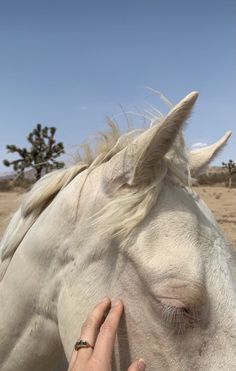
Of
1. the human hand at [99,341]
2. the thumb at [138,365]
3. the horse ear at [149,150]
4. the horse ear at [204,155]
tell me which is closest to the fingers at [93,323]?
the human hand at [99,341]

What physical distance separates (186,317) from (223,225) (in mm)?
13893

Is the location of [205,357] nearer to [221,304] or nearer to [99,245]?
[221,304]

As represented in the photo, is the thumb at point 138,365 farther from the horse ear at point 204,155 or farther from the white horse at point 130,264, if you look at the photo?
the horse ear at point 204,155

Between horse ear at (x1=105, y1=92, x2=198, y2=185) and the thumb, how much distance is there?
2.11 feet

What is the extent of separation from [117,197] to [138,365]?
62 cm

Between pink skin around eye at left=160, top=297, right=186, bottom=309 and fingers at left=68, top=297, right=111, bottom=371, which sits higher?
pink skin around eye at left=160, top=297, right=186, bottom=309

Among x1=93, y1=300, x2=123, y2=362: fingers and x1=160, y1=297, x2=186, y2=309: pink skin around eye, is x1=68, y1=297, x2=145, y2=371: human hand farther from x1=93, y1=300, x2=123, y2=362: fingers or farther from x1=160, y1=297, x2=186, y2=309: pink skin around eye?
x1=160, y1=297, x2=186, y2=309: pink skin around eye

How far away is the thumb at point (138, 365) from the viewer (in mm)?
1389

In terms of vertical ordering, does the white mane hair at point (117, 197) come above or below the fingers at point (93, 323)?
above

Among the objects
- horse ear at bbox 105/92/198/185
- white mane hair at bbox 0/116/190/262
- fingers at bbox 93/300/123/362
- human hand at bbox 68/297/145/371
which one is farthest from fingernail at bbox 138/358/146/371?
horse ear at bbox 105/92/198/185

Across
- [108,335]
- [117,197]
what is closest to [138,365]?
[108,335]

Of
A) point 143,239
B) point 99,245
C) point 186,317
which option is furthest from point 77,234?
point 186,317

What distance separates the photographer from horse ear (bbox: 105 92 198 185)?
1.39 metres

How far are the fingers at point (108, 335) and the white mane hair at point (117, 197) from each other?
0.94 ft
